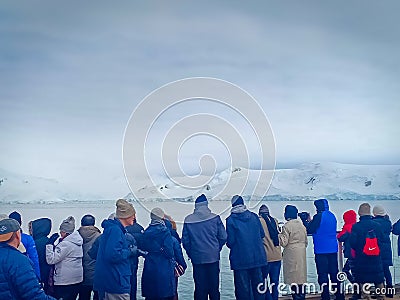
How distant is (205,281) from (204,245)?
32 centimetres

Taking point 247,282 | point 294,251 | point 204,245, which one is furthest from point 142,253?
point 294,251

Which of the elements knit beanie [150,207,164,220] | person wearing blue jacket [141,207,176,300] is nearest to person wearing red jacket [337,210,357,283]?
person wearing blue jacket [141,207,176,300]

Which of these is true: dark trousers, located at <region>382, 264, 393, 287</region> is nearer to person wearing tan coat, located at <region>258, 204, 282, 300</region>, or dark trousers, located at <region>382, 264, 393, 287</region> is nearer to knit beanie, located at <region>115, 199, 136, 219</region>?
person wearing tan coat, located at <region>258, 204, 282, 300</region>

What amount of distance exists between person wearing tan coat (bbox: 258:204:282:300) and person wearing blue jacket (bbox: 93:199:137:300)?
1236 millimetres

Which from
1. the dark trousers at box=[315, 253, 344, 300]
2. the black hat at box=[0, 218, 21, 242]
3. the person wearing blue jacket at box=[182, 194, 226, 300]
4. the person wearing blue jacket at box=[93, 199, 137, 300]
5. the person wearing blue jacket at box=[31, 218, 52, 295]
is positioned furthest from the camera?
the dark trousers at box=[315, 253, 344, 300]

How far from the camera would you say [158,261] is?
12.4 ft

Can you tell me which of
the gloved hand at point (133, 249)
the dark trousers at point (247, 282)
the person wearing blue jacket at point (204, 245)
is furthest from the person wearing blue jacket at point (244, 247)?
the gloved hand at point (133, 249)

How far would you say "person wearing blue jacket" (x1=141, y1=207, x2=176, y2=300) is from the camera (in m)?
3.73

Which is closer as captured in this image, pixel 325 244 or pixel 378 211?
pixel 325 244

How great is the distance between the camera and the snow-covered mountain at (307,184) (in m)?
4.65

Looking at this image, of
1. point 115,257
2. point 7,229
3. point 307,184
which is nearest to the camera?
point 7,229

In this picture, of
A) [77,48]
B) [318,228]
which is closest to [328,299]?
[318,228]

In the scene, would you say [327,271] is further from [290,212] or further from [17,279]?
[17,279]

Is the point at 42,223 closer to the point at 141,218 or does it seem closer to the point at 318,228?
the point at 141,218
